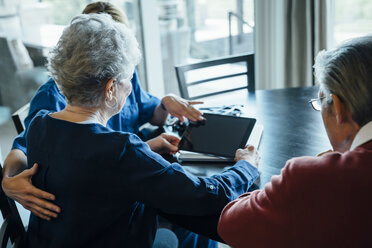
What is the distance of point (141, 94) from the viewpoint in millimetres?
1895

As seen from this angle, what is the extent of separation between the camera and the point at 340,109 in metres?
0.89

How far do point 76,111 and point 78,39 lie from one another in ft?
0.67

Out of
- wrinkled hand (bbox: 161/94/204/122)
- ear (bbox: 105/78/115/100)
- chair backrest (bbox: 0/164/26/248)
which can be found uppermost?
ear (bbox: 105/78/115/100)

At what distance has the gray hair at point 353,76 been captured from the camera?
850 mm

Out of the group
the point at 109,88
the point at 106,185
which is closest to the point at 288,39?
the point at 109,88

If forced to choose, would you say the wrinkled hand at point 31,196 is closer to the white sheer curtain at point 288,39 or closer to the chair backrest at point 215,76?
the chair backrest at point 215,76

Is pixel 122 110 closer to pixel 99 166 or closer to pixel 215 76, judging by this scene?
pixel 99 166

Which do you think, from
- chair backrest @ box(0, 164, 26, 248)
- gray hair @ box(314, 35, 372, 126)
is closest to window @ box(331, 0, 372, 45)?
gray hair @ box(314, 35, 372, 126)

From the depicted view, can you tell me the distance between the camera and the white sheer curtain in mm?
3094

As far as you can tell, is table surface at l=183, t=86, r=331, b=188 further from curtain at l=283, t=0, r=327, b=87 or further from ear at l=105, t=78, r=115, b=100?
curtain at l=283, t=0, r=327, b=87

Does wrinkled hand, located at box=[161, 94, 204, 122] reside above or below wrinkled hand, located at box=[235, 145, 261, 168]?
above

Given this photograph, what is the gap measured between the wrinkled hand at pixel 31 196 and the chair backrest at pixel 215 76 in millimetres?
1285

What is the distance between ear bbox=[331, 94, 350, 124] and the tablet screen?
0.58 metres

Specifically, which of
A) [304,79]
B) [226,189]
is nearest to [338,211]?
[226,189]
